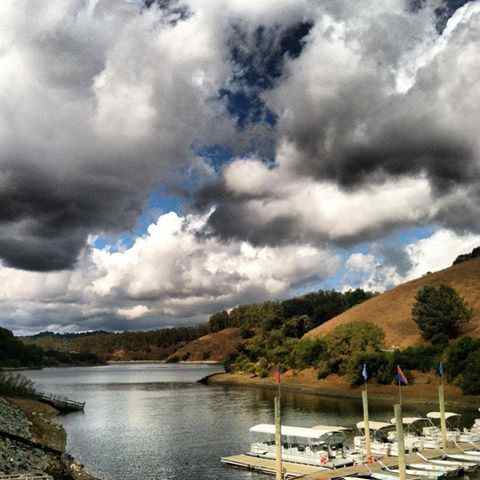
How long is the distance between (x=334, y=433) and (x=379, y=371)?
3072 inches

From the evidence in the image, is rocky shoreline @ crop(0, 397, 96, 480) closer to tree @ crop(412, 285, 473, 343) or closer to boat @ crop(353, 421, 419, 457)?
boat @ crop(353, 421, 419, 457)

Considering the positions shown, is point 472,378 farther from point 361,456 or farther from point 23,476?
point 23,476

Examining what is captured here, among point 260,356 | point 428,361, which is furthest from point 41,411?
point 260,356

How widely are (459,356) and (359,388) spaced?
25937 mm

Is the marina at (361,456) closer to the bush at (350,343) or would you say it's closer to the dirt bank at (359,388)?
the dirt bank at (359,388)

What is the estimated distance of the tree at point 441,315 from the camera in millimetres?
158125

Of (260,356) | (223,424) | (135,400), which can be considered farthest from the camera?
(260,356)

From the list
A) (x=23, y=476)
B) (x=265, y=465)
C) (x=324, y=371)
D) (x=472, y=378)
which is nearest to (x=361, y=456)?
(x=265, y=465)

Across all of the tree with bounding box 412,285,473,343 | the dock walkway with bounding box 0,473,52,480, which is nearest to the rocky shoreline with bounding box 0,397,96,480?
the dock walkway with bounding box 0,473,52,480

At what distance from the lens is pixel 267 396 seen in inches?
5586

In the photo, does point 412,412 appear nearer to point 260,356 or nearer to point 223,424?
point 223,424

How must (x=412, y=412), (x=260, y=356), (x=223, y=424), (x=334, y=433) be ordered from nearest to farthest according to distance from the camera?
(x=334, y=433), (x=223, y=424), (x=412, y=412), (x=260, y=356)

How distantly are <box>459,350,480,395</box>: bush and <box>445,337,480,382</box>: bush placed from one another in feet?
10.3

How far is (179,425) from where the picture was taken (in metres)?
91.1
